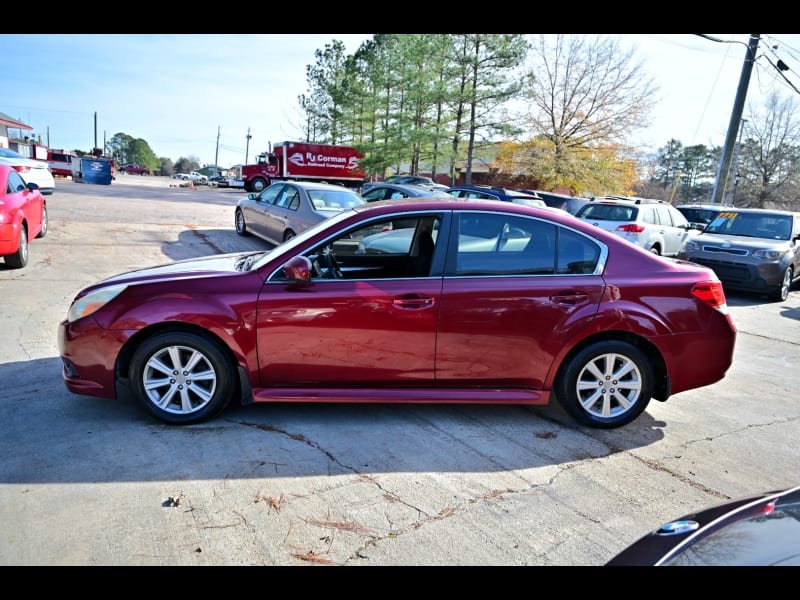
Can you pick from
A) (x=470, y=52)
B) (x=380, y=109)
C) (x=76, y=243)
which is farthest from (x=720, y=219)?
(x=380, y=109)

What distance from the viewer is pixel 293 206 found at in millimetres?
10656

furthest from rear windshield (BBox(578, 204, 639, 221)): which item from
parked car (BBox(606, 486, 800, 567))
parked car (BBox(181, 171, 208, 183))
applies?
parked car (BBox(181, 171, 208, 183))

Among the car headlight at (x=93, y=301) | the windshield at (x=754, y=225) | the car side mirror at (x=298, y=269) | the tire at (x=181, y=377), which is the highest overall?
the windshield at (x=754, y=225)

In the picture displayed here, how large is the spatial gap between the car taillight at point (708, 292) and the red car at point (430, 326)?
0.01m

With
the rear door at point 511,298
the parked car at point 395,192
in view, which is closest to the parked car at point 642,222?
the parked car at point 395,192

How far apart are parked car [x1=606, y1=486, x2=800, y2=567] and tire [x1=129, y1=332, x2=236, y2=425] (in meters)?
2.81

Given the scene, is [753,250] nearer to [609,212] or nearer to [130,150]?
[609,212]

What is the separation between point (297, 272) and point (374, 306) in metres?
0.57

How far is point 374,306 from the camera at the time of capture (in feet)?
12.7

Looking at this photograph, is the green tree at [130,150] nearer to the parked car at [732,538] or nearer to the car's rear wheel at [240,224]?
the car's rear wheel at [240,224]

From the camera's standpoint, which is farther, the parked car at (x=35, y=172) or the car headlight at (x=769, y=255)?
the parked car at (x=35, y=172)

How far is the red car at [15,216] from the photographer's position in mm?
8008
